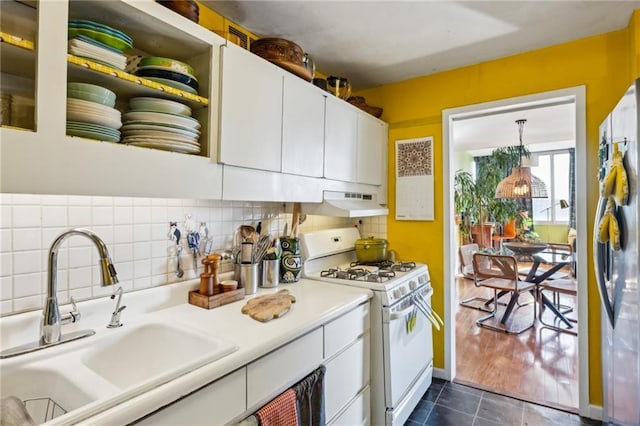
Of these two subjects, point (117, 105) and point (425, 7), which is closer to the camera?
point (117, 105)

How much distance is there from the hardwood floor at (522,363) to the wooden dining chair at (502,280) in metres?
0.12

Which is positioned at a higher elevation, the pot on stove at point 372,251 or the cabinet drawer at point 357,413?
the pot on stove at point 372,251

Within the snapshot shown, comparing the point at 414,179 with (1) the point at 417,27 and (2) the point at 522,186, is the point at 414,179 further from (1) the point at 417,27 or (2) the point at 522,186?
(2) the point at 522,186

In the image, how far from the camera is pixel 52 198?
3.85ft

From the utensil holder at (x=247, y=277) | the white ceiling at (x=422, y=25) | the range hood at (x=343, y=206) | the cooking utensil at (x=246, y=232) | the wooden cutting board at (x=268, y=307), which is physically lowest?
the wooden cutting board at (x=268, y=307)

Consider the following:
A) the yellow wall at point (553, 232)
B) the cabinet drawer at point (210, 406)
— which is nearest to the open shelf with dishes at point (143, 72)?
the cabinet drawer at point (210, 406)

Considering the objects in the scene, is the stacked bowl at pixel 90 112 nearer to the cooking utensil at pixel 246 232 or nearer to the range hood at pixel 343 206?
the cooking utensil at pixel 246 232

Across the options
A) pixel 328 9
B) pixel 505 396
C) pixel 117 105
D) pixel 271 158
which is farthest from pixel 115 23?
pixel 505 396

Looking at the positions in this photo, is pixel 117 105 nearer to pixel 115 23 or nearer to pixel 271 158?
pixel 115 23

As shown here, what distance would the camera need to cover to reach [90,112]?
3.33ft

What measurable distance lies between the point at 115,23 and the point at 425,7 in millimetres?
1490

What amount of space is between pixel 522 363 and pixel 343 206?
2.17m

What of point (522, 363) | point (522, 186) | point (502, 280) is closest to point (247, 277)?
point (522, 363)

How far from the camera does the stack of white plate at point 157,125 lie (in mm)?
1178
